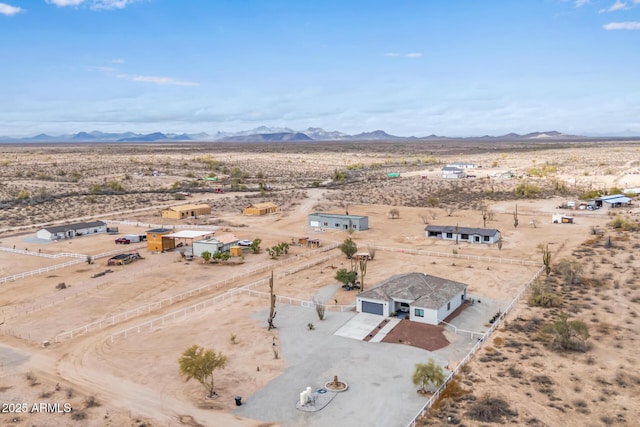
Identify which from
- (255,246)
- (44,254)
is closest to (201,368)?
(255,246)

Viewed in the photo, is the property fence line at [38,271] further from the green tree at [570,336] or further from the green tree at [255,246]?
the green tree at [570,336]

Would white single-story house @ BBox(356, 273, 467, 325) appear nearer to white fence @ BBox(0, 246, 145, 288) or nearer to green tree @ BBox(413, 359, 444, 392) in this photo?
green tree @ BBox(413, 359, 444, 392)

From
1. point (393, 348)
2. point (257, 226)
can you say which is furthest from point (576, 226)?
point (393, 348)

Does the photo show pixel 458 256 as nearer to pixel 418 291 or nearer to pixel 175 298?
pixel 418 291

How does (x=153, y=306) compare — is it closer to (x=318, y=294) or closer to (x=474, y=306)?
(x=318, y=294)

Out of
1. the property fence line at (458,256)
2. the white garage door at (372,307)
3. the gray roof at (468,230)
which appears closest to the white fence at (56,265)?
the property fence line at (458,256)

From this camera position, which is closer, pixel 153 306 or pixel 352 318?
pixel 352 318
